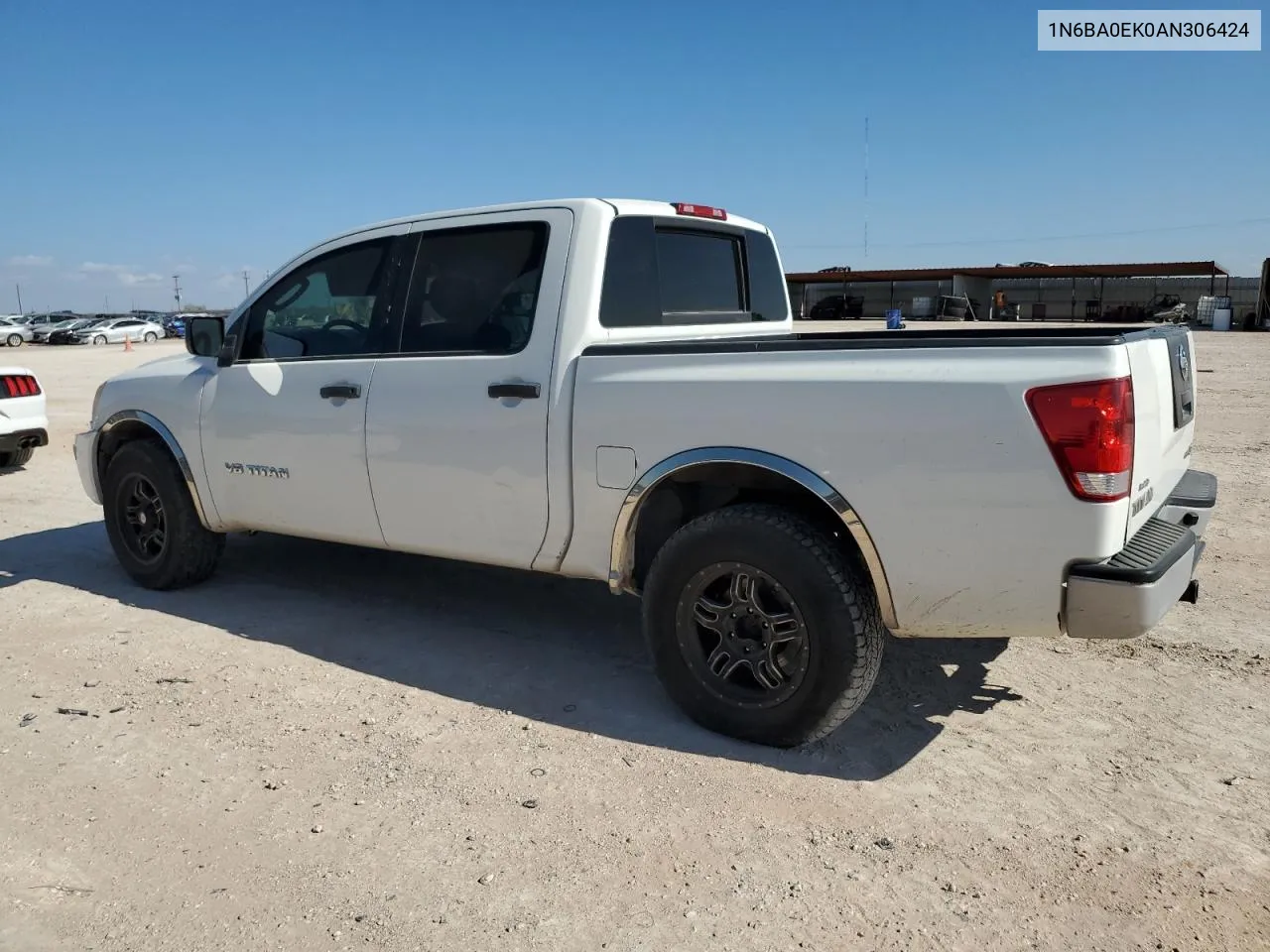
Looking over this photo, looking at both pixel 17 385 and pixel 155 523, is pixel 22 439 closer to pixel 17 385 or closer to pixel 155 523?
pixel 17 385

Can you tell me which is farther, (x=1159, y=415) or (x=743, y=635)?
(x=743, y=635)

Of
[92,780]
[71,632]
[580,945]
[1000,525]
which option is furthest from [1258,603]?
[71,632]

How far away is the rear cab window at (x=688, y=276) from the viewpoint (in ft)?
13.6

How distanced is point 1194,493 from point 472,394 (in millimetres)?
2964

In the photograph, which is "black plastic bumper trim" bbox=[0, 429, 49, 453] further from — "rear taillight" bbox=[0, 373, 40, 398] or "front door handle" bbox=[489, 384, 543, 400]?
"front door handle" bbox=[489, 384, 543, 400]

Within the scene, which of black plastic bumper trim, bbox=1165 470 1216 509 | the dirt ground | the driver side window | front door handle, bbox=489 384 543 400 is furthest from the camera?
the driver side window

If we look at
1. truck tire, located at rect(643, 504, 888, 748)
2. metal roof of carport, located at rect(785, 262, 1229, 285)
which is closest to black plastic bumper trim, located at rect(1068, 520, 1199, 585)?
truck tire, located at rect(643, 504, 888, 748)

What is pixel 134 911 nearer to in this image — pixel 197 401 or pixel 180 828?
pixel 180 828

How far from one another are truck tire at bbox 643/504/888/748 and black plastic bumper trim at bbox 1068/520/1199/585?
0.74 metres

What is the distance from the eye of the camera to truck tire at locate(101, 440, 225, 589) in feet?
17.7

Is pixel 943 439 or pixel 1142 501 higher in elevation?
pixel 943 439

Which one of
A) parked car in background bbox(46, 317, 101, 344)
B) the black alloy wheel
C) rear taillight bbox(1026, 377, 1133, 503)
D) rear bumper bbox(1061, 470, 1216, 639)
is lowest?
the black alloy wheel

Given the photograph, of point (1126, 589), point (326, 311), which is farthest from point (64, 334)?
point (1126, 589)

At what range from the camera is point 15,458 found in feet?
32.3
